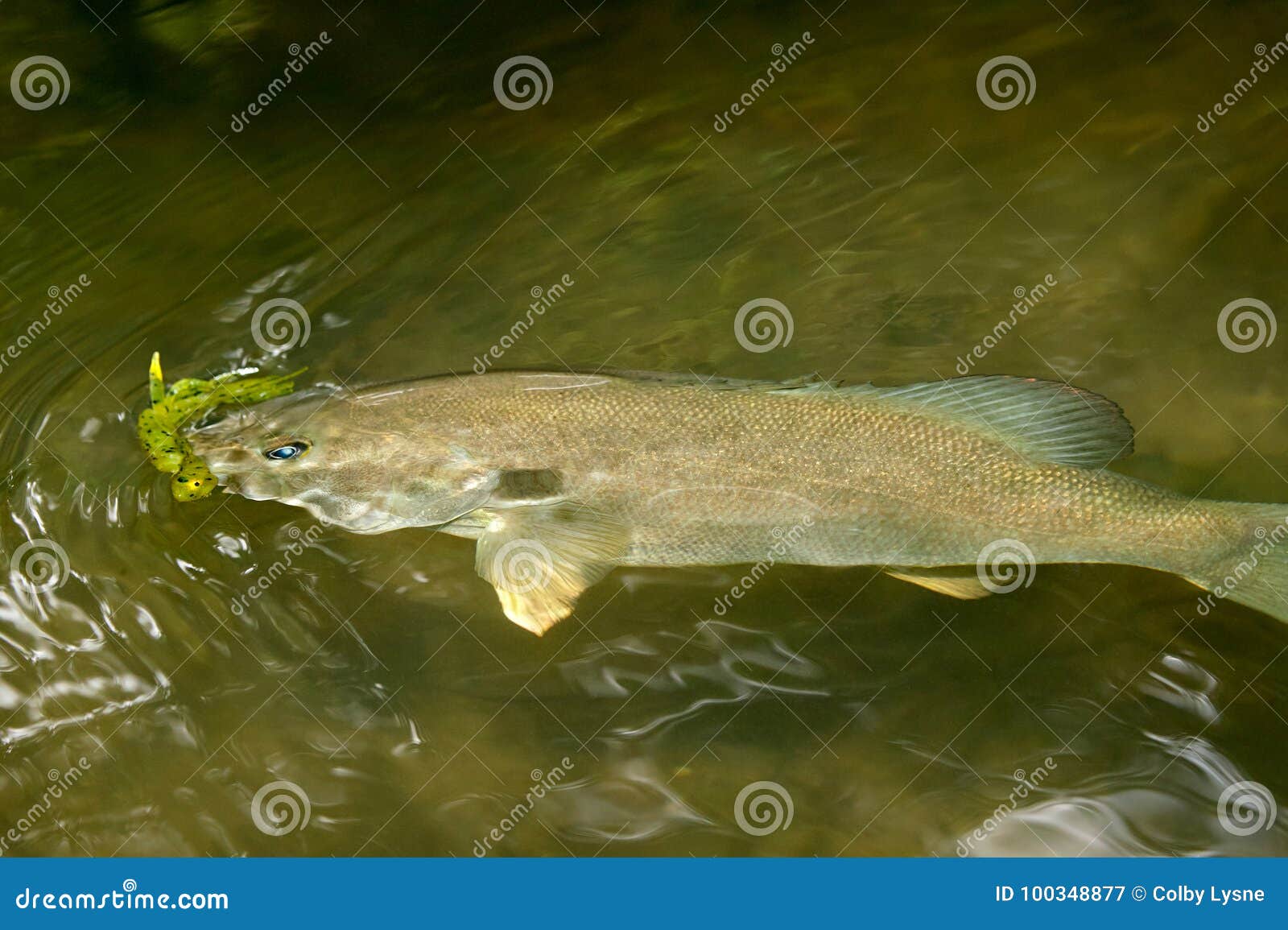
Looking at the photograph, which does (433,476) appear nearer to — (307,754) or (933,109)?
(307,754)

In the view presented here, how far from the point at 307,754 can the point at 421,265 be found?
2621 millimetres

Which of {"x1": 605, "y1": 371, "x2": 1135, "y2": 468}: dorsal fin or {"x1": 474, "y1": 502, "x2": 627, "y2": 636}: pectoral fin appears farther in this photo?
{"x1": 474, "y1": 502, "x2": 627, "y2": 636}: pectoral fin

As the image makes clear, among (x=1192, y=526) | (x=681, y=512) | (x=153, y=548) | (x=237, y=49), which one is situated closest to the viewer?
(x=1192, y=526)

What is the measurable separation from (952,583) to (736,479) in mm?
1025

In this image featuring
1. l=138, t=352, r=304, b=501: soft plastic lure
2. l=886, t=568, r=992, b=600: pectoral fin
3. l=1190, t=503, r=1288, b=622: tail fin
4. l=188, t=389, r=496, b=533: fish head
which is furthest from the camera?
l=138, t=352, r=304, b=501: soft plastic lure

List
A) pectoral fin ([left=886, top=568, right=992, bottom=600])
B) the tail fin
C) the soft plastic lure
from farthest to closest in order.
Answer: the soft plastic lure, pectoral fin ([left=886, top=568, right=992, bottom=600]), the tail fin

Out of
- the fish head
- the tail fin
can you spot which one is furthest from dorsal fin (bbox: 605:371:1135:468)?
the fish head

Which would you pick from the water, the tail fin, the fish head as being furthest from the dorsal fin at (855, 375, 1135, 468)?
the fish head

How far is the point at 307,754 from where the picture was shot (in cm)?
452

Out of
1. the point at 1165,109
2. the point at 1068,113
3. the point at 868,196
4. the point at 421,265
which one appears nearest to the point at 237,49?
the point at 421,265

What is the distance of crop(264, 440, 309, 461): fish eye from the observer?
4.26 meters

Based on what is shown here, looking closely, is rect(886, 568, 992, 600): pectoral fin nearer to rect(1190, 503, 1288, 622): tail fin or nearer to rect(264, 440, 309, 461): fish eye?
rect(1190, 503, 1288, 622): tail fin

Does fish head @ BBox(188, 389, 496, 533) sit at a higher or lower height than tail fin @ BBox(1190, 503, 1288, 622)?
lower

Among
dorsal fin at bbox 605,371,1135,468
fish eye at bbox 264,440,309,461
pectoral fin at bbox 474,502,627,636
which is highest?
dorsal fin at bbox 605,371,1135,468
